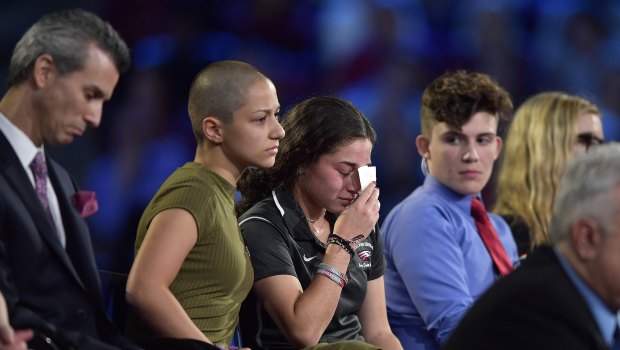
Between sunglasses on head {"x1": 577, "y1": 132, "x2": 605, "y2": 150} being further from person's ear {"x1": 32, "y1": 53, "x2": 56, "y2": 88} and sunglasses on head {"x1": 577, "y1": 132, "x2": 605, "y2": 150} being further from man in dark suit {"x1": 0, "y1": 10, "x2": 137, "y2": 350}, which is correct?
person's ear {"x1": 32, "y1": 53, "x2": 56, "y2": 88}

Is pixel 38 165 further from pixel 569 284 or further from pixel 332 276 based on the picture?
pixel 569 284

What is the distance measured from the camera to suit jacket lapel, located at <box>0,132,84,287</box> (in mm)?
2070

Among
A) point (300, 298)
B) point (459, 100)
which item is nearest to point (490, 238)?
point (459, 100)

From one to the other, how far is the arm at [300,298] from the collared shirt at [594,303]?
932 millimetres

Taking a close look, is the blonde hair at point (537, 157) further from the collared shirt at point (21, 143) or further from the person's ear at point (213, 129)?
the collared shirt at point (21, 143)

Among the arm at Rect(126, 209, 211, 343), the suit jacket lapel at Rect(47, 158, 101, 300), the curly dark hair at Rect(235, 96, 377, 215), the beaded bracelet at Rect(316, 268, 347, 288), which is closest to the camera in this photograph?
the suit jacket lapel at Rect(47, 158, 101, 300)

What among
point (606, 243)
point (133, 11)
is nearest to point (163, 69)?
point (133, 11)

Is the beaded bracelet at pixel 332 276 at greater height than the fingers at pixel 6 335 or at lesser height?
greater

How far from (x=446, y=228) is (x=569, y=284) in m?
1.61

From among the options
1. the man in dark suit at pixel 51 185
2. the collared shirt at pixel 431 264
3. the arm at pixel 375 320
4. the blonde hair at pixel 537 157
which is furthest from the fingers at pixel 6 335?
the blonde hair at pixel 537 157

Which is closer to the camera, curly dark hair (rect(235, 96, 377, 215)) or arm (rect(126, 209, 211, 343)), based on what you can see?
arm (rect(126, 209, 211, 343))

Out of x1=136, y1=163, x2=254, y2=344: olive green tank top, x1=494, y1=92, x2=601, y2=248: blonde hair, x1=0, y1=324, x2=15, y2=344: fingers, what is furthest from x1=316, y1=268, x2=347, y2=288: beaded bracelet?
x1=494, y1=92, x2=601, y2=248: blonde hair

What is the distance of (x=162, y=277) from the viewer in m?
2.40

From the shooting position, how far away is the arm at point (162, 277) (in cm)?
238
